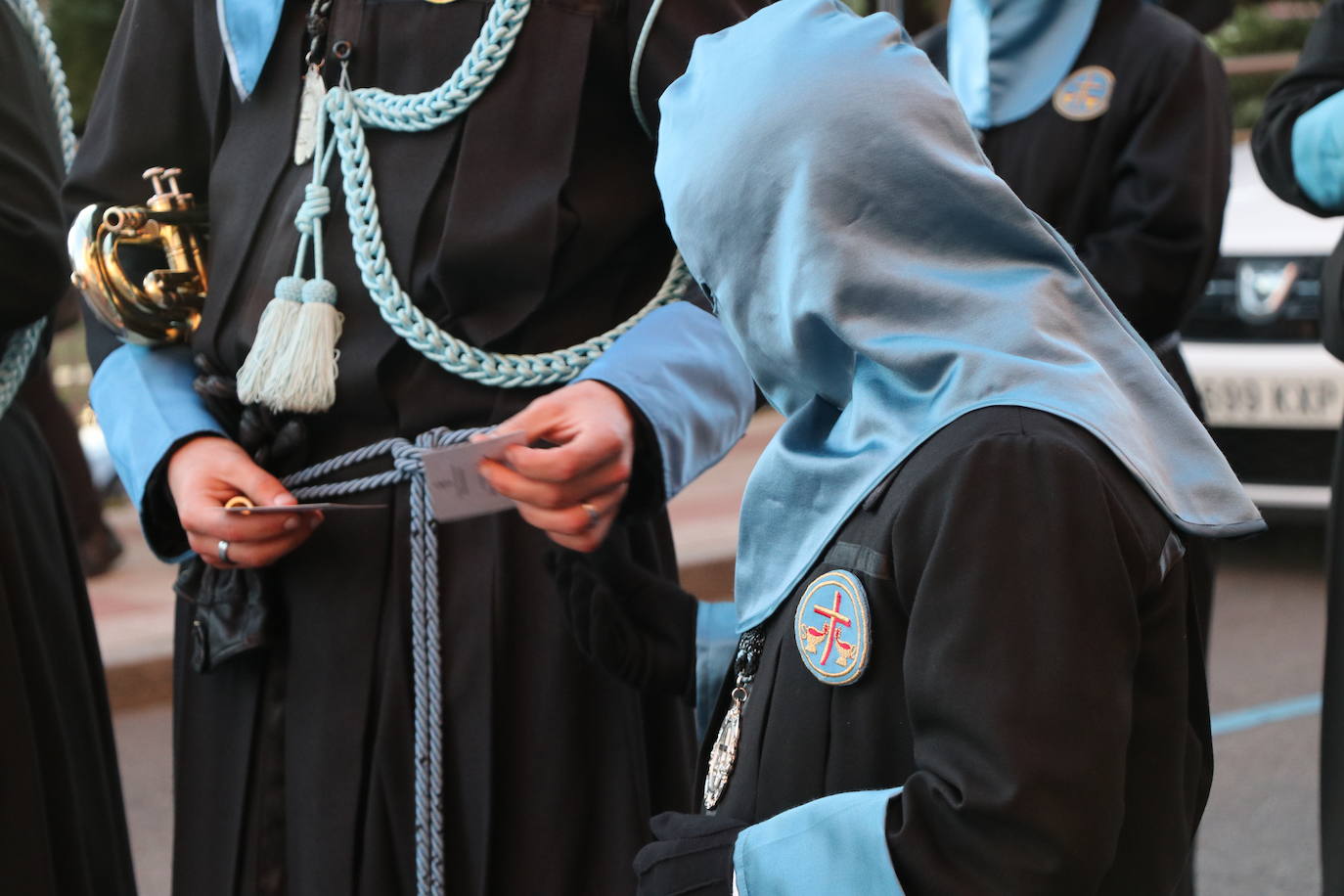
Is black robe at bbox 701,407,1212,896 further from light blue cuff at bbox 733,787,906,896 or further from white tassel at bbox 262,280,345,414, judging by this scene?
white tassel at bbox 262,280,345,414

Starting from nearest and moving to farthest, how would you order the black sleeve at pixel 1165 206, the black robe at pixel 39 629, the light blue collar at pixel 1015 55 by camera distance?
the black robe at pixel 39 629, the black sleeve at pixel 1165 206, the light blue collar at pixel 1015 55

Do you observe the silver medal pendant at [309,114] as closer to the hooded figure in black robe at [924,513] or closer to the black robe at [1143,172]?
the hooded figure in black robe at [924,513]

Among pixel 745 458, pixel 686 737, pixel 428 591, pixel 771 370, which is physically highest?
pixel 771 370

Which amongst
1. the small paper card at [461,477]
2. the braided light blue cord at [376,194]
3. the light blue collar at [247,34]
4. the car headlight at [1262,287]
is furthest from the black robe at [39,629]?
the car headlight at [1262,287]

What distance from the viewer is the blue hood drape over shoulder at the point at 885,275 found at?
127 cm

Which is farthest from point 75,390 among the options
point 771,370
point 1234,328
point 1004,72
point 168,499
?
point 771,370

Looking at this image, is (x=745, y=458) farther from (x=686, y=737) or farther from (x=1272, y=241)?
(x=686, y=737)

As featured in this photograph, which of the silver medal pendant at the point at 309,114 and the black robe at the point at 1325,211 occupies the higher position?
the silver medal pendant at the point at 309,114

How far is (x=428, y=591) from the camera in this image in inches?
69.7

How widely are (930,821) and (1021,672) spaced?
130 millimetres

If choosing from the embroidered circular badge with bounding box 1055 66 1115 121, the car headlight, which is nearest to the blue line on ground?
the car headlight

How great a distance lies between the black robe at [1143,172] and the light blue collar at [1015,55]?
0.03 metres

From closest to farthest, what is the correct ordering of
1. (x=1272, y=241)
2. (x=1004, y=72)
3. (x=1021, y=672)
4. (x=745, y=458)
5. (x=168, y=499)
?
(x=1021, y=672), (x=168, y=499), (x=1004, y=72), (x=1272, y=241), (x=745, y=458)

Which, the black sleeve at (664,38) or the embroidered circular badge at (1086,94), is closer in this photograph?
the black sleeve at (664,38)
